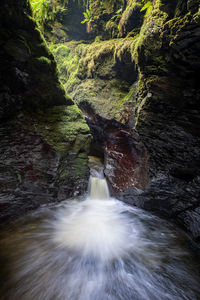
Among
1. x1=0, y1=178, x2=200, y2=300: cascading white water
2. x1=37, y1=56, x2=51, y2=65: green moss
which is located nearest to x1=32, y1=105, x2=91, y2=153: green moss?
x1=37, y1=56, x2=51, y2=65: green moss

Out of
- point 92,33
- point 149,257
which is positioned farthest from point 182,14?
point 92,33

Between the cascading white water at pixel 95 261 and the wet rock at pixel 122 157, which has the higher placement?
the wet rock at pixel 122 157

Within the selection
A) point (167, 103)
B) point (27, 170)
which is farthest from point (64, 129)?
point (167, 103)

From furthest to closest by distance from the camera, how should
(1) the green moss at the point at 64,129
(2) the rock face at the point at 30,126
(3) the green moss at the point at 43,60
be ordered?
(1) the green moss at the point at 64,129, (3) the green moss at the point at 43,60, (2) the rock face at the point at 30,126

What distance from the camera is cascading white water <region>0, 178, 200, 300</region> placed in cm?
207

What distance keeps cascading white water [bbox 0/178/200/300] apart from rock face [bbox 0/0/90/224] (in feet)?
2.79

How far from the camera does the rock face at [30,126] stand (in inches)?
127

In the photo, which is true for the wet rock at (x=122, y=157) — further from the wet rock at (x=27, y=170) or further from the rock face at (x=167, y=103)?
the wet rock at (x=27, y=170)

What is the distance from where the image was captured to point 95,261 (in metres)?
2.71

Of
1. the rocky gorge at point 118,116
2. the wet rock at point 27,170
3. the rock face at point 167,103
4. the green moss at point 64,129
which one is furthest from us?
the green moss at point 64,129

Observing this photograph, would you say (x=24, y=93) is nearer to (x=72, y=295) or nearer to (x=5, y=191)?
(x=5, y=191)

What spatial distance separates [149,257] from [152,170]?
6.68 feet

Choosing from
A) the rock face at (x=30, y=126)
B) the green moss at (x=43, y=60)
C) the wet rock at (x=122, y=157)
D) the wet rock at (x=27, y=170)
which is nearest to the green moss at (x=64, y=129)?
the rock face at (x=30, y=126)

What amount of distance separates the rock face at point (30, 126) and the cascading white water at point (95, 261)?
2.79 ft
